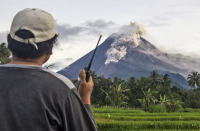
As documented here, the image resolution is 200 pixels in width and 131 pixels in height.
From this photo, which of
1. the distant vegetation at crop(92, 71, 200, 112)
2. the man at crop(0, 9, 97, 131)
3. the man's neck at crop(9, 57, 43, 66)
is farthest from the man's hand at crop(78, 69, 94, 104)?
the distant vegetation at crop(92, 71, 200, 112)

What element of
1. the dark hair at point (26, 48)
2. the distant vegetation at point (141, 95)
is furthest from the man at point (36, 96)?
the distant vegetation at point (141, 95)

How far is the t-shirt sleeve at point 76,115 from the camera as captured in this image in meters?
1.58

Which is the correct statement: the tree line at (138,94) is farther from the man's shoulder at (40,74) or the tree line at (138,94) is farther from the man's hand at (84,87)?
the man's shoulder at (40,74)

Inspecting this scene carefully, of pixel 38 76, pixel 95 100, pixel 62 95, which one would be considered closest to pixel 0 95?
pixel 38 76

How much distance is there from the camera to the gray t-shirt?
1567mm

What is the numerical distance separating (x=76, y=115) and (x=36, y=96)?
236 millimetres

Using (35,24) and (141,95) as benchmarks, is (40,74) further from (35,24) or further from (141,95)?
(141,95)

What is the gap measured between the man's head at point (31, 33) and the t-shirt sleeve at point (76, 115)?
350mm

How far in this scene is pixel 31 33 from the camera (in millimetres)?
1713

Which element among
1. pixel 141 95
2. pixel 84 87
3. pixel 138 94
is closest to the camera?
pixel 84 87

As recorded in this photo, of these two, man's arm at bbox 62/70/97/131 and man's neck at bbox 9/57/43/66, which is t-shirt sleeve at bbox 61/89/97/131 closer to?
man's arm at bbox 62/70/97/131

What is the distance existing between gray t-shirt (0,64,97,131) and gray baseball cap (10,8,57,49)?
216 mm

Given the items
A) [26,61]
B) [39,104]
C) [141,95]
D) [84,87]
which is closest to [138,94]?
[141,95]

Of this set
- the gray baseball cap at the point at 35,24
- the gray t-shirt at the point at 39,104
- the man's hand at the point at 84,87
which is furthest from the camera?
the man's hand at the point at 84,87
